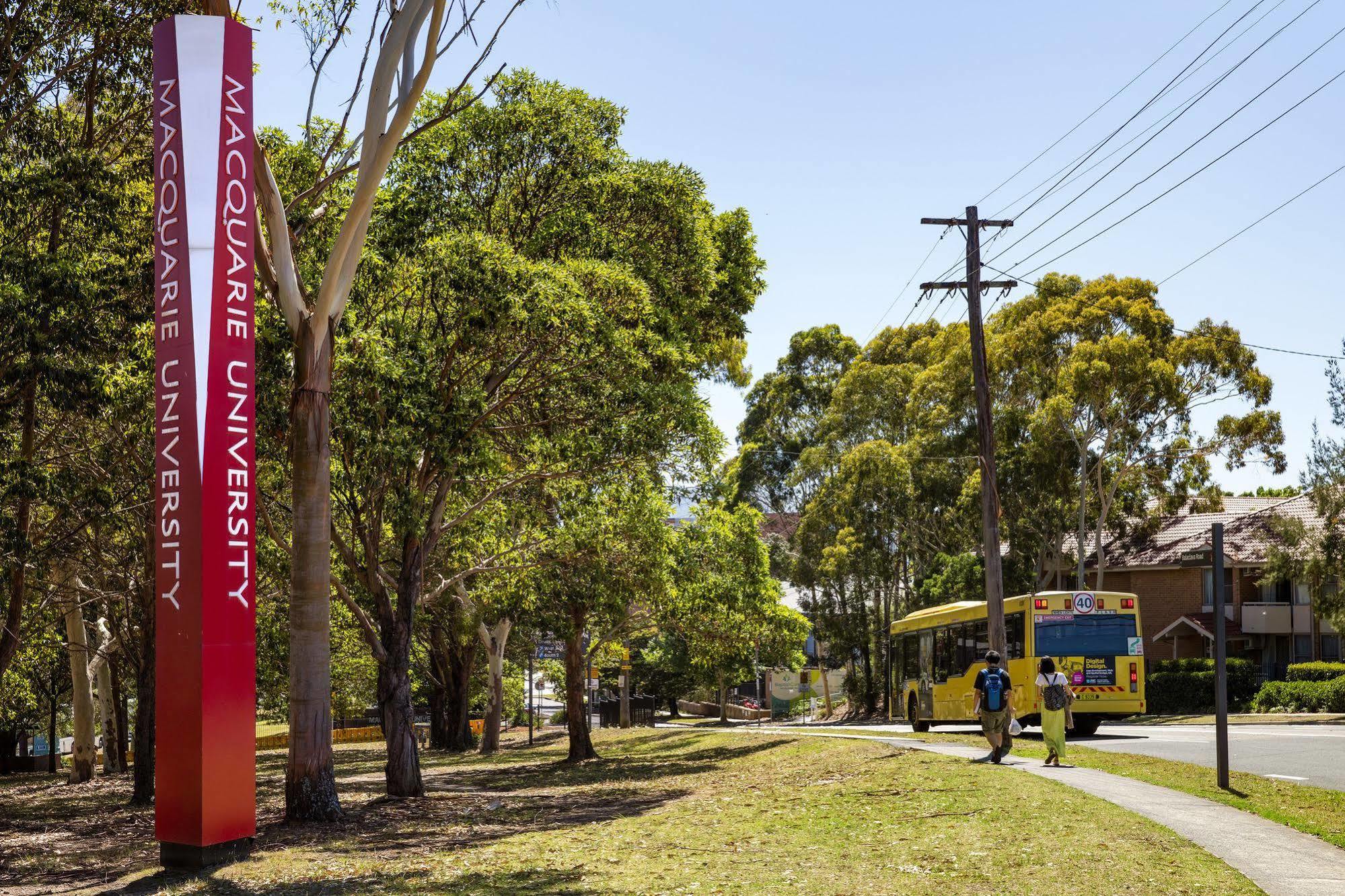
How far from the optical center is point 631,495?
912 inches

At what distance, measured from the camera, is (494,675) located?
36.7 meters

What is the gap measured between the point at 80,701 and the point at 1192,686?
111 ft

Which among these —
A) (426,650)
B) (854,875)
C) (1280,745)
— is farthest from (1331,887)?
(426,650)

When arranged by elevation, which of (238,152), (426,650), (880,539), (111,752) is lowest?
(111,752)

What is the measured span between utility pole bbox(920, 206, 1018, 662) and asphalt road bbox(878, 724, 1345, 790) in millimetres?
2856

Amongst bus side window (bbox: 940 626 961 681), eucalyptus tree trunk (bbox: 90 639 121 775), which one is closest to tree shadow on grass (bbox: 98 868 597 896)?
bus side window (bbox: 940 626 961 681)

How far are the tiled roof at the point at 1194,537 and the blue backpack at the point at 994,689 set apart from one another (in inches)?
1194

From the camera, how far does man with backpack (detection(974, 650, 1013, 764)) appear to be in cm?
1853

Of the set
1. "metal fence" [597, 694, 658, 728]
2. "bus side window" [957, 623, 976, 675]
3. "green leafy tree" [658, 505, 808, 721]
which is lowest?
"metal fence" [597, 694, 658, 728]

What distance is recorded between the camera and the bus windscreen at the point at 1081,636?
26.9m

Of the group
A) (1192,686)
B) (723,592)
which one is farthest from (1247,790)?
(1192,686)

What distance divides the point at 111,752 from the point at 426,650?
9.76m

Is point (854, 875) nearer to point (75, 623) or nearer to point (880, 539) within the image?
point (75, 623)

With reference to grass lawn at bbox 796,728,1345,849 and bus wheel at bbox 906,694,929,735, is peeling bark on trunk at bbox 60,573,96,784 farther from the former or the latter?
grass lawn at bbox 796,728,1345,849
